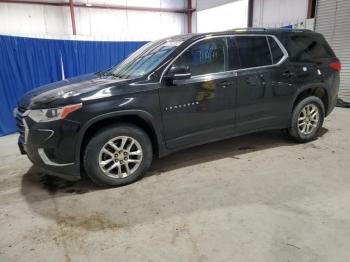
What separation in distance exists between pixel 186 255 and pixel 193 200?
81 cm

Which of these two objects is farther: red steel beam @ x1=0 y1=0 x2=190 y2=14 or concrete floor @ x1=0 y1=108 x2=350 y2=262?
red steel beam @ x1=0 y1=0 x2=190 y2=14

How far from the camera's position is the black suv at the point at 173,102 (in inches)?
115

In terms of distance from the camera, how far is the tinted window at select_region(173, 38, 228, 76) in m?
3.39

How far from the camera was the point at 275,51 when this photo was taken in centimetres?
395

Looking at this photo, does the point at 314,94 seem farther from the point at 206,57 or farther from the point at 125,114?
the point at 125,114

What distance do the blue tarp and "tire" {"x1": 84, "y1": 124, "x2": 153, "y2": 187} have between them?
3991 millimetres

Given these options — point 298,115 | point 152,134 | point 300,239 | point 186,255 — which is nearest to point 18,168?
point 152,134

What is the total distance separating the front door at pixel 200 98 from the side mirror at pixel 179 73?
80mm

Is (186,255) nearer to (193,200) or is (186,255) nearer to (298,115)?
(193,200)

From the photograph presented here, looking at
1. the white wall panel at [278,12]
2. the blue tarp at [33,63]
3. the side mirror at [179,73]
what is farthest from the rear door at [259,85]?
the white wall panel at [278,12]

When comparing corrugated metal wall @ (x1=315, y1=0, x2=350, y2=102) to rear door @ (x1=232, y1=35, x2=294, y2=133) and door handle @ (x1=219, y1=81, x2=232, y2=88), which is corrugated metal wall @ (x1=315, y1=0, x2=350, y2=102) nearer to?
rear door @ (x1=232, y1=35, x2=294, y2=133)

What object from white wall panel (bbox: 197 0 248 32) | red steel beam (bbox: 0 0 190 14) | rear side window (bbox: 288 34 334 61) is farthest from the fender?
red steel beam (bbox: 0 0 190 14)

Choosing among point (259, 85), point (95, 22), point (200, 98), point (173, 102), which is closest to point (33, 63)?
point (173, 102)

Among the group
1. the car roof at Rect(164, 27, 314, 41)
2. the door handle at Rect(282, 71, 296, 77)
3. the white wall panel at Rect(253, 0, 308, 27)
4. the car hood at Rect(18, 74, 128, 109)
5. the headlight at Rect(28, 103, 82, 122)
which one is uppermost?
the white wall panel at Rect(253, 0, 308, 27)
